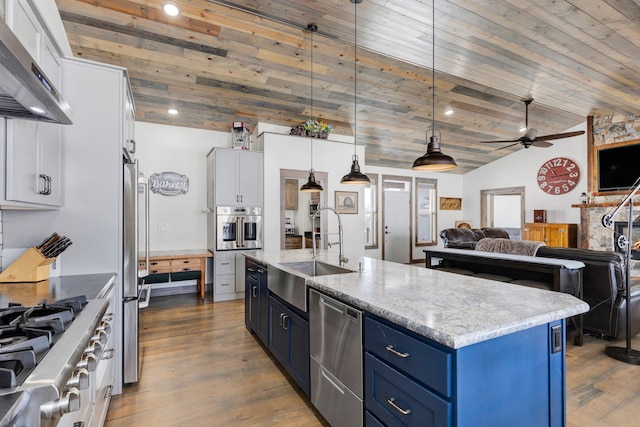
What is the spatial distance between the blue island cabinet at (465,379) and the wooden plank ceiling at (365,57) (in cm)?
284

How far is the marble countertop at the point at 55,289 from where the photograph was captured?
1600 millimetres

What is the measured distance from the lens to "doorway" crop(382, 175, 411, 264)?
26.5ft

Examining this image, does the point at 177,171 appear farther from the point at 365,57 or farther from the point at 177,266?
the point at 365,57

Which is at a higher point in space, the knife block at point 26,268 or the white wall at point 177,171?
the white wall at point 177,171

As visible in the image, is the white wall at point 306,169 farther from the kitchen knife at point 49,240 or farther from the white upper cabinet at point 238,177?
the kitchen knife at point 49,240

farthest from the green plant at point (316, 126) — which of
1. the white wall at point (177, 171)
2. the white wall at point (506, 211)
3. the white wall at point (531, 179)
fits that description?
the white wall at point (506, 211)

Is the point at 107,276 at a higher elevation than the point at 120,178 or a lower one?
lower

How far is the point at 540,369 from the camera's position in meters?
1.38

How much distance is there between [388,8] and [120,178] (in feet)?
8.92

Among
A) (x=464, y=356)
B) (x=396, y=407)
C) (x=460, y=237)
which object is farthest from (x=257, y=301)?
(x=460, y=237)

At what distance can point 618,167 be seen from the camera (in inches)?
242

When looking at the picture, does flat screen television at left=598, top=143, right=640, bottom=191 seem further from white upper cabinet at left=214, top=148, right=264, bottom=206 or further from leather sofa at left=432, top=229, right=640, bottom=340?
white upper cabinet at left=214, top=148, right=264, bottom=206

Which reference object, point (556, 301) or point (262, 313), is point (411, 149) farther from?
point (556, 301)

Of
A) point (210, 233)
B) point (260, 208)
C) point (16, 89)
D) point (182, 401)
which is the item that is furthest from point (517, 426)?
point (210, 233)
